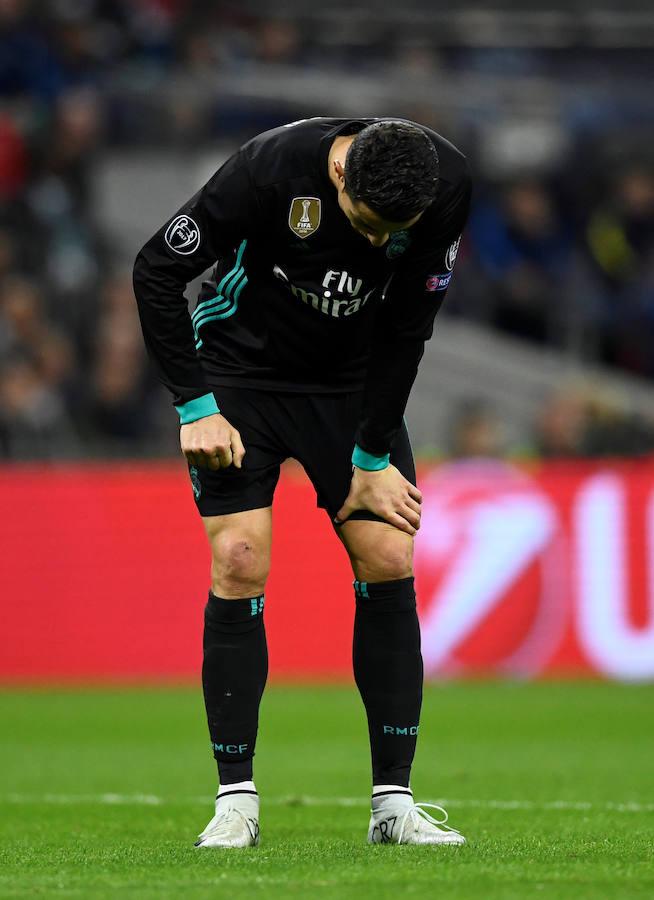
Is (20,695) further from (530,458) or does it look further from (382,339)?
(382,339)

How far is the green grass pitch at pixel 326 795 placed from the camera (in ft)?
11.8

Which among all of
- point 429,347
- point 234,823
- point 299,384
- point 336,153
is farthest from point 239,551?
point 429,347

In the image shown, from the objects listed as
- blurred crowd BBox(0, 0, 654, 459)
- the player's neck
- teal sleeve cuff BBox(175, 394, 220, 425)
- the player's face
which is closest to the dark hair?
the player's face

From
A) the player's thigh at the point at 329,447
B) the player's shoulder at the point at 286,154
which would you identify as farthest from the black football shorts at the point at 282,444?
the player's shoulder at the point at 286,154

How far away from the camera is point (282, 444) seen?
4602 mm

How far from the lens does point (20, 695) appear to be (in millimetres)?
10484

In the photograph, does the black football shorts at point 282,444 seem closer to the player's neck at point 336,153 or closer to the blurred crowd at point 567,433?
the player's neck at point 336,153

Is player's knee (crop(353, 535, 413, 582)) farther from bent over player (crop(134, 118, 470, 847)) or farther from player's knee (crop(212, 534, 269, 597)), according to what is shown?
player's knee (crop(212, 534, 269, 597))

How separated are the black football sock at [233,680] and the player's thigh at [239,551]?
5 cm

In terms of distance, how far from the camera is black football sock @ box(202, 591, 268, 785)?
4.41m

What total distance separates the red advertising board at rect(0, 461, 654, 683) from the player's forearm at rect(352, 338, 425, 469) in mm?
6381

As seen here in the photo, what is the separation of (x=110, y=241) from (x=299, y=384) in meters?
9.27

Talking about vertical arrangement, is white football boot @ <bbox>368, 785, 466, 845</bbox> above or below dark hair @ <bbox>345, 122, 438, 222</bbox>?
below

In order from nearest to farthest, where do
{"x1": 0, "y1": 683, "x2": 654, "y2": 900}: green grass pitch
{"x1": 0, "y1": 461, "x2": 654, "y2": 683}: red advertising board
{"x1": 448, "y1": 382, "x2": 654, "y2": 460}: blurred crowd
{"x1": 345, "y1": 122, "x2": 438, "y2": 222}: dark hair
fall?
{"x1": 0, "y1": 683, "x2": 654, "y2": 900}: green grass pitch, {"x1": 345, "y1": 122, "x2": 438, "y2": 222}: dark hair, {"x1": 0, "y1": 461, "x2": 654, "y2": 683}: red advertising board, {"x1": 448, "y1": 382, "x2": 654, "y2": 460}: blurred crowd
